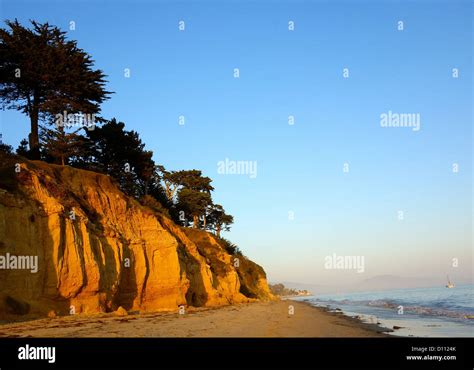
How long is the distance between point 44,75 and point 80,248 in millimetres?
15561

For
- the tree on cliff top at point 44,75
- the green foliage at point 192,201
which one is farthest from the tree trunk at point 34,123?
the green foliage at point 192,201

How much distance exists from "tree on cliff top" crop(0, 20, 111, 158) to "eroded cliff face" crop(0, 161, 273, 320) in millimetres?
7043

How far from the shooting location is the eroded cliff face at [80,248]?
639 inches

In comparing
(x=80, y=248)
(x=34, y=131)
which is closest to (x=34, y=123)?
(x=34, y=131)

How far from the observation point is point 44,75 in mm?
28078

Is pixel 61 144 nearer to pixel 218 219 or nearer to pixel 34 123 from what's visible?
pixel 34 123

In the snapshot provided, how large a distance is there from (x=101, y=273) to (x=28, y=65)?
1718 centimetres

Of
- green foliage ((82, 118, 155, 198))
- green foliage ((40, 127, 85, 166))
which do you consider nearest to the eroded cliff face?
green foliage ((40, 127, 85, 166))

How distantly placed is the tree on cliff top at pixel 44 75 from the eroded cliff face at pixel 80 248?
7.04 m

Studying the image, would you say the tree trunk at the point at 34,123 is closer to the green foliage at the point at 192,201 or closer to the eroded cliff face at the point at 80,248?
the eroded cliff face at the point at 80,248

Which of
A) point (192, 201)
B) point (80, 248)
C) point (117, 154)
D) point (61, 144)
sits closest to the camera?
point (80, 248)

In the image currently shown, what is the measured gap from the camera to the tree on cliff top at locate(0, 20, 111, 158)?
2812 cm
